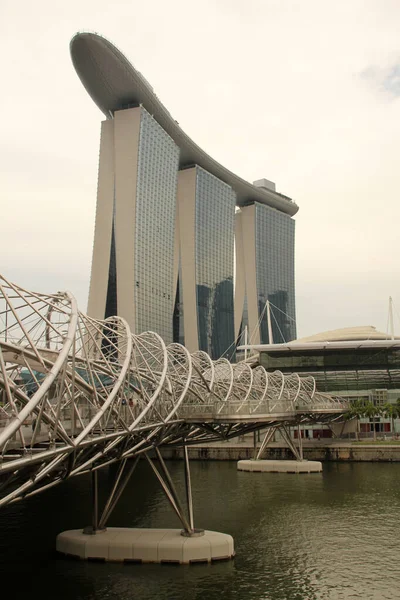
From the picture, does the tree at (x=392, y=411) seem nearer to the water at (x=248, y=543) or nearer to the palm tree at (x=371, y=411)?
the palm tree at (x=371, y=411)

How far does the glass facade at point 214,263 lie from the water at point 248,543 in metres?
104

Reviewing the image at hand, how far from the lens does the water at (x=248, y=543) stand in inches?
1138

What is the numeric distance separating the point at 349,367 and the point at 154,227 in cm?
5014

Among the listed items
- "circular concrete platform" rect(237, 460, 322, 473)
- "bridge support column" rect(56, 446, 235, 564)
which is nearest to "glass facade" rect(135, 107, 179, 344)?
"circular concrete platform" rect(237, 460, 322, 473)

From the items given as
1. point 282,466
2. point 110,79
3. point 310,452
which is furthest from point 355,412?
point 110,79

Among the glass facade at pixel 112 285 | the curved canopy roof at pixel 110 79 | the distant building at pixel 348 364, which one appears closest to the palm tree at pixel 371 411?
the distant building at pixel 348 364

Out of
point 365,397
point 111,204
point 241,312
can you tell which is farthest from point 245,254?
point 365,397

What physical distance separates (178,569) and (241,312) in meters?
165

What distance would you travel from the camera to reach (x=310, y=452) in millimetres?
81438

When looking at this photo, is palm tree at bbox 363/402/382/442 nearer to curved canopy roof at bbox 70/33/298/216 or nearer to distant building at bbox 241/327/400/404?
distant building at bbox 241/327/400/404

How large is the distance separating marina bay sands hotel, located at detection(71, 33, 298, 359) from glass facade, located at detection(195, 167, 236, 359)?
0.27 meters

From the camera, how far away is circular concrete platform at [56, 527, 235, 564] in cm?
3256

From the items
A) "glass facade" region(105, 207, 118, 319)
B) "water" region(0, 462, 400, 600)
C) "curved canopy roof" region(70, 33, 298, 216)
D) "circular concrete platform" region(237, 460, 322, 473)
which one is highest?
"curved canopy roof" region(70, 33, 298, 216)

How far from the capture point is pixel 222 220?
17350 cm
